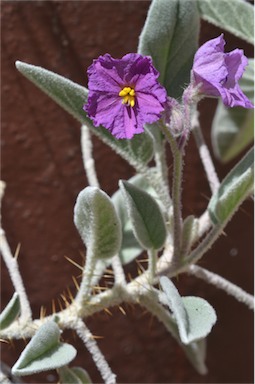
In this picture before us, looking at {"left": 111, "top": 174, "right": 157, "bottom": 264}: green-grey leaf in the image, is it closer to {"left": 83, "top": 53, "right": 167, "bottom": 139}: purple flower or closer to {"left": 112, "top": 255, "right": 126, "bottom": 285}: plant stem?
{"left": 112, "top": 255, "right": 126, "bottom": 285}: plant stem

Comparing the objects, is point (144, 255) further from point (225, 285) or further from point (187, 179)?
point (225, 285)

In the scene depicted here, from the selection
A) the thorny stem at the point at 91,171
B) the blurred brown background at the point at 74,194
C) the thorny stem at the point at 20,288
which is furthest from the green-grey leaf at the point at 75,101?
the blurred brown background at the point at 74,194

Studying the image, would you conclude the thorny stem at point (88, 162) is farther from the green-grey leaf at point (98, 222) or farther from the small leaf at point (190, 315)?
the small leaf at point (190, 315)

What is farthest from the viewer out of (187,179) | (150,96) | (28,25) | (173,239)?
(187,179)

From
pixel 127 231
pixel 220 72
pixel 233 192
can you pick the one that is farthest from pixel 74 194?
pixel 220 72

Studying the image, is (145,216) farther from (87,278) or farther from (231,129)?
(231,129)

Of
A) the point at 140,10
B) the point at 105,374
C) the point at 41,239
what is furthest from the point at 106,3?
the point at 105,374

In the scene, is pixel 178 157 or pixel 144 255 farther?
pixel 144 255
